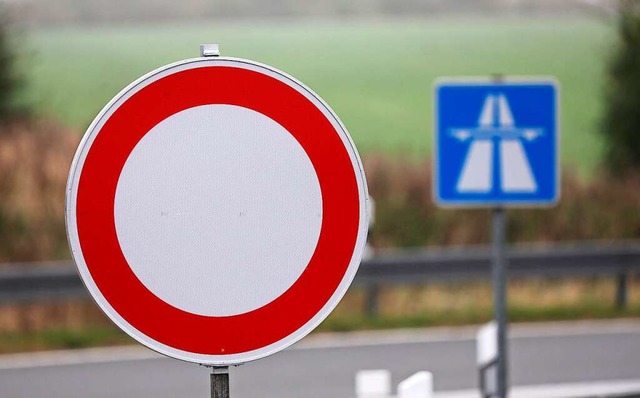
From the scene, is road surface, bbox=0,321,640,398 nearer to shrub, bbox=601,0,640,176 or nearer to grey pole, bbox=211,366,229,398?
grey pole, bbox=211,366,229,398

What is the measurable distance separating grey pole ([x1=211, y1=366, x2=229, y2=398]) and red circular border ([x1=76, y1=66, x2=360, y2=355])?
39 mm

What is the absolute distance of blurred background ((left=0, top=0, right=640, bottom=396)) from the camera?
1490cm

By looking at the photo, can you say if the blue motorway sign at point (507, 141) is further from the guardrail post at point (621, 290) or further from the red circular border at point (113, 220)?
the guardrail post at point (621, 290)

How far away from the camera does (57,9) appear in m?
57.5

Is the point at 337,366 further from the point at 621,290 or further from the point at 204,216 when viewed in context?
the point at 204,216

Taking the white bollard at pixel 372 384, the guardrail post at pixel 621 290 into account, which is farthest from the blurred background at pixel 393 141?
the white bollard at pixel 372 384

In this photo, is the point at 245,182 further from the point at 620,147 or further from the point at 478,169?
the point at 620,147

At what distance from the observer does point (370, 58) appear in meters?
51.5

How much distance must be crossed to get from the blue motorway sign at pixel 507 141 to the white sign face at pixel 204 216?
3180mm

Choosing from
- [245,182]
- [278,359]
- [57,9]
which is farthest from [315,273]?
[57,9]

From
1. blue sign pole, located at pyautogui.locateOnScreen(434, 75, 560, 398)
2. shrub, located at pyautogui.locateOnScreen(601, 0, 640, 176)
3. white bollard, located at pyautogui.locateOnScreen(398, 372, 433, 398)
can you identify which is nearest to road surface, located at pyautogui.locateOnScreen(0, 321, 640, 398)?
blue sign pole, located at pyautogui.locateOnScreen(434, 75, 560, 398)

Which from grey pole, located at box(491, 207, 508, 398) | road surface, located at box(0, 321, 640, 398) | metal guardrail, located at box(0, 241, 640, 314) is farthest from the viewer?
metal guardrail, located at box(0, 241, 640, 314)

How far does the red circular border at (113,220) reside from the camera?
2.74 m

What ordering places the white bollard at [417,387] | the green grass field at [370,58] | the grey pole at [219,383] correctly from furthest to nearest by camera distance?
1. the green grass field at [370,58]
2. the white bollard at [417,387]
3. the grey pole at [219,383]
